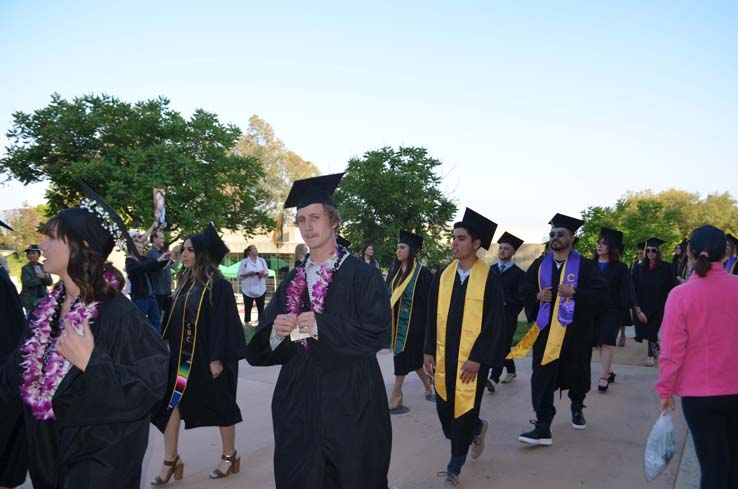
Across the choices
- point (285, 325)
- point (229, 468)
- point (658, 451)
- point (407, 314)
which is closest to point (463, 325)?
point (658, 451)

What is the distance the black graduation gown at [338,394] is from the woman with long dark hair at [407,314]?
12.9 ft

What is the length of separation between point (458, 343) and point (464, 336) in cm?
9

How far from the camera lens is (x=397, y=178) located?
18.4 m

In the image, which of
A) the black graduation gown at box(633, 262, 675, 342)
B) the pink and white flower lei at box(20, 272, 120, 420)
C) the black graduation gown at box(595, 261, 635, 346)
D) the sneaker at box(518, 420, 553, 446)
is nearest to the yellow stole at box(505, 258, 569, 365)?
the sneaker at box(518, 420, 553, 446)

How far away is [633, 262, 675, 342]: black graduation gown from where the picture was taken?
1069cm

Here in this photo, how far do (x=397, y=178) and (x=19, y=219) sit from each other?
117ft

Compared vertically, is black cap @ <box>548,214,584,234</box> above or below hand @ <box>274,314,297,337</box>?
above

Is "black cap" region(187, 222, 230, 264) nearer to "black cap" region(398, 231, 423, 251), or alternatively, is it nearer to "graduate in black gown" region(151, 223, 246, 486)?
"graduate in black gown" region(151, 223, 246, 486)

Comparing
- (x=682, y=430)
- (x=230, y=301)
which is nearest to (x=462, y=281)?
(x=230, y=301)

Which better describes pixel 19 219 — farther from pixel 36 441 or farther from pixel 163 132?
pixel 36 441

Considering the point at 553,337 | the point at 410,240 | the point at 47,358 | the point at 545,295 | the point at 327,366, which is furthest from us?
the point at 410,240

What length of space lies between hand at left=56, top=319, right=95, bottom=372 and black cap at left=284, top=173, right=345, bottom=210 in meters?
1.45

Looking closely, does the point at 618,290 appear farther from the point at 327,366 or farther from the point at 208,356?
the point at 327,366

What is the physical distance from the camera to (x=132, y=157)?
80.3 ft
